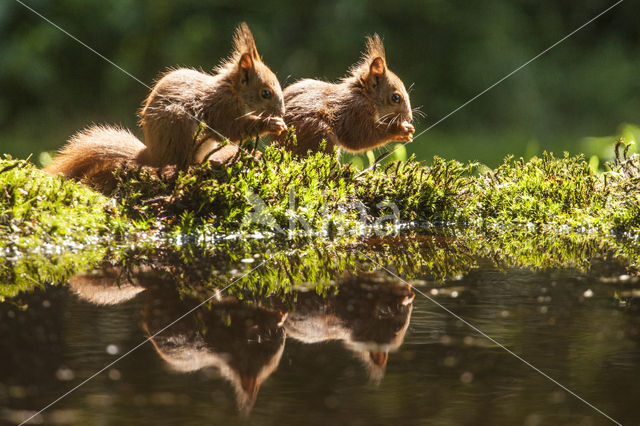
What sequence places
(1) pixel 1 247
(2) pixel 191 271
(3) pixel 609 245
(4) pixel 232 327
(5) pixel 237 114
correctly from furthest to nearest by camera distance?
(5) pixel 237 114 < (3) pixel 609 245 < (1) pixel 1 247 < (2) pixel 191 271 < (4) pixel 232 327

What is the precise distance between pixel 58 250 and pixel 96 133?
129 cm

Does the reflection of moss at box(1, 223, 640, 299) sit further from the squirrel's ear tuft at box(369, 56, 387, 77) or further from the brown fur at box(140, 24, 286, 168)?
the squirrel's ear tuft at box(369, 56, 387, 77)

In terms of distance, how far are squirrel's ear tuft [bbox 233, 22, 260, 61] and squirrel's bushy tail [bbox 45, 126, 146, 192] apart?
804 millimetres

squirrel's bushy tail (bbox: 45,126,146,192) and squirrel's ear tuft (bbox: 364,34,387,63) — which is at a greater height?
squirrel's ear tuft (bbox: 364,34,387,63)

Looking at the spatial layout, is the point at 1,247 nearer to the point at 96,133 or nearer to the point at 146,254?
the point at 146,254

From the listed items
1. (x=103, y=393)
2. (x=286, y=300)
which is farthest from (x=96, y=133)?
(x=103, y=393)

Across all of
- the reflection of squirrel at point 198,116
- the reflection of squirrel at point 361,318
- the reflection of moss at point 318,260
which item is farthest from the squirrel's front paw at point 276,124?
the reflection of squirrel at point 361,318

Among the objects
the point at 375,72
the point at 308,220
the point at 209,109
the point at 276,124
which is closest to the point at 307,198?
the point at 308,220

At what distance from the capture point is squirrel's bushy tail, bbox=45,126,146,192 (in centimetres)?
427

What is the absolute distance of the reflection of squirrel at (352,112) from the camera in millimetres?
4527

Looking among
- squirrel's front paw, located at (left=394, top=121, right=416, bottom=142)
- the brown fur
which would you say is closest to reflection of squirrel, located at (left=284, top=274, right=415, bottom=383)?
the brown fur

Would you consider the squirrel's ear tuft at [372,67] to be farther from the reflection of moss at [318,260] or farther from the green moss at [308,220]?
the reflection of moss at [318,260]

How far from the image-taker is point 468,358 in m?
1.76

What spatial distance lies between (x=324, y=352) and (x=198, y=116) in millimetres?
2494
